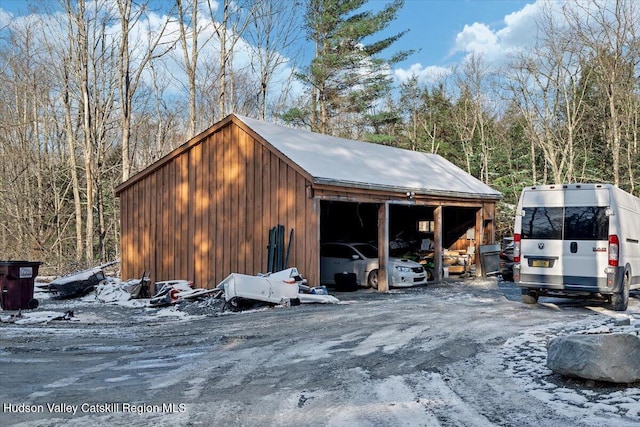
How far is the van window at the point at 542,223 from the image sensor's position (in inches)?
423

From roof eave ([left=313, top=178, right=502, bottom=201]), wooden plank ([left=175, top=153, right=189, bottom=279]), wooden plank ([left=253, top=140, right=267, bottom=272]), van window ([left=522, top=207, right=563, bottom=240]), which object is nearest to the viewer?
van window ([left=522, top=207, right=563, bottom=240])

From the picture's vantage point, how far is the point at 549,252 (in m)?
10.8

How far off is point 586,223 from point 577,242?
0.41 meters

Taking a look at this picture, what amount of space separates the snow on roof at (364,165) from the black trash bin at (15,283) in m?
6.59

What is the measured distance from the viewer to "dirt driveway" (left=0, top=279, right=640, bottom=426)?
4.66 metres

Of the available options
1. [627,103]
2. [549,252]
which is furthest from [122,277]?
[627,103]

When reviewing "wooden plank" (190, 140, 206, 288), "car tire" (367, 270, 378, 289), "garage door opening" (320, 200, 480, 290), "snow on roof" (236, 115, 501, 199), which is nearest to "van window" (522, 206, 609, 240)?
"snow on roof" (236, 115, 501, 199)

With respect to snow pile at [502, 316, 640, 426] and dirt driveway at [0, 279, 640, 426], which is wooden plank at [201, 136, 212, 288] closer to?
dirt driveway at [0, 279, 640, 426]

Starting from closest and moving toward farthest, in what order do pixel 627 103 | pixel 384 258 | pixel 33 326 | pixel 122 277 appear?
Result: 1. pixel 33 326
2. pixel 384 258
3. pixel 122 277
4. pixel 627 103

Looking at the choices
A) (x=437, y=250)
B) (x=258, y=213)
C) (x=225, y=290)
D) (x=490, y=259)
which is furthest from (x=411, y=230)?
(x=225, y=290)

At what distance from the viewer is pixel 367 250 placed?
16.5 m

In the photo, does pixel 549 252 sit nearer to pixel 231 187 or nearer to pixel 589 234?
pixel 589 234

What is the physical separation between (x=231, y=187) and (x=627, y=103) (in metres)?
22.3

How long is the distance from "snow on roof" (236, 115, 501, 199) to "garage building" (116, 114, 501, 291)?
0.06 meters
